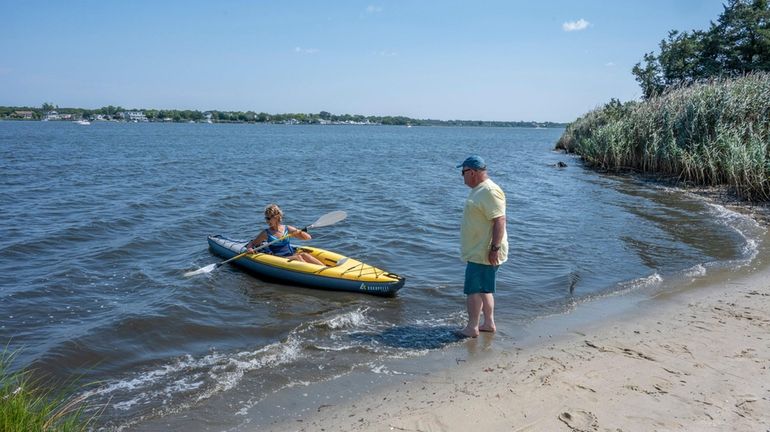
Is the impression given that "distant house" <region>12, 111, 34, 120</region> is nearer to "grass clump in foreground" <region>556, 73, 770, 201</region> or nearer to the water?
the water

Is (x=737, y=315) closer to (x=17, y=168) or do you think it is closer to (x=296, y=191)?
(x=296, y=191)

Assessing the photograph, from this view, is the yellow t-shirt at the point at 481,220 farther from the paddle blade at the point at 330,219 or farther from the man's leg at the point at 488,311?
the paddle blade at the point at 330,219

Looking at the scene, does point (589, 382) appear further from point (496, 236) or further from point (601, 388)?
point (496, 236)

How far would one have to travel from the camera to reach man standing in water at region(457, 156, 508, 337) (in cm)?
506

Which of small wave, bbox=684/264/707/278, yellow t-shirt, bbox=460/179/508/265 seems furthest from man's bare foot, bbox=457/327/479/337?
small wave, bbox=684/264/707/278

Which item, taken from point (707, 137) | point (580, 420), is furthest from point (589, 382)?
point (707, 137)

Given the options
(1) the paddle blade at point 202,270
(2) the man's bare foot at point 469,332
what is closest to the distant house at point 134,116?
(1) the paddle blade at point 202,270

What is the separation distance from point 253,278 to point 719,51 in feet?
91.2

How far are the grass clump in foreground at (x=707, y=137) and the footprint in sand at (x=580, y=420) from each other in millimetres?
10606

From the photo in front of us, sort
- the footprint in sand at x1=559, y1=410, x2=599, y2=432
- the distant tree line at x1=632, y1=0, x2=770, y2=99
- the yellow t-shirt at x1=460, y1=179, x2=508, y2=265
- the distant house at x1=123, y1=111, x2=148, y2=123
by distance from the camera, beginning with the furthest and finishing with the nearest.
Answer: the distant house at x1=123, y1=111, x2=148, y2=123 < the distant tree line at x1=632, y1=0, x2=770, y2=99 < the yellow t-shirt at x1=460, y1=179, x2=508, y2=265 < the footprint in sand at x1=559, y1=410, x2=599, y2=432

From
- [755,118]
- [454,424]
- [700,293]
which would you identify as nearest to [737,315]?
[700,293]

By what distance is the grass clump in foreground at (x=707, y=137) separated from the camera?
1235 cm

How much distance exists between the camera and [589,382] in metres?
4.24

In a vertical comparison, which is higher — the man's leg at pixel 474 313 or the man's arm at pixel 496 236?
the man's arm at pixel 496 236
